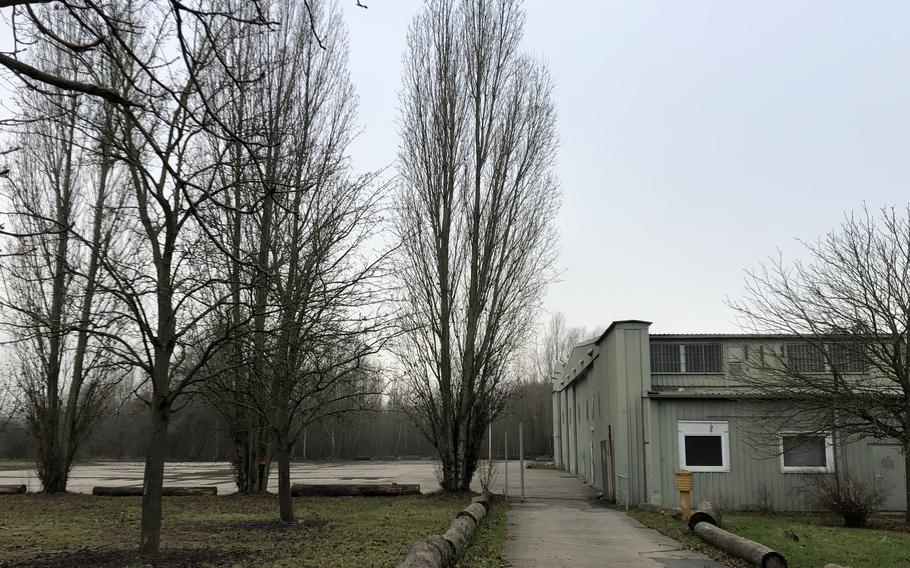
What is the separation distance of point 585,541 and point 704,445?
→ 7934 mm

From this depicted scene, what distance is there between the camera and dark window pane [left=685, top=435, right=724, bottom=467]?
19219 mm

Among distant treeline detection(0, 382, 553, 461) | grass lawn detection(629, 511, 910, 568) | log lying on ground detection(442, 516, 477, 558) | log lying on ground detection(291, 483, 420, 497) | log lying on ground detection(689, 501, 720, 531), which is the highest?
log lying on ground detection(442, 516, 477, 558)

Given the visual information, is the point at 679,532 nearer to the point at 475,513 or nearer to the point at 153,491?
the point at 475,513

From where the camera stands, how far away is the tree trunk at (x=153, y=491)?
29.5ft

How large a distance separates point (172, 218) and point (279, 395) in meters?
4.14

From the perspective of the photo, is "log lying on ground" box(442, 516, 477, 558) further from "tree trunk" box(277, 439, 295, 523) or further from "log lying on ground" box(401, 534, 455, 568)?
"tree trunk" box(277, 439, 295, 523)

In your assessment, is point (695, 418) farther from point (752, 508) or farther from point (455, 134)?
point (455, 134)

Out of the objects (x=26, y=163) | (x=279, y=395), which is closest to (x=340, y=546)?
(x=279, y=395)

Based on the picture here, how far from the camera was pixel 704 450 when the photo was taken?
19312 millimetres

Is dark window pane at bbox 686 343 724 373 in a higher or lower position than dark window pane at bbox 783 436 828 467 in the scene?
higher

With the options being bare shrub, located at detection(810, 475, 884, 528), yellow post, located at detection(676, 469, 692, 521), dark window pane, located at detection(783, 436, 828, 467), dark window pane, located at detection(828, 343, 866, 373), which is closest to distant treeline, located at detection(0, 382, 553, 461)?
dark window pane, located at detection(783, 436, 828, 467)

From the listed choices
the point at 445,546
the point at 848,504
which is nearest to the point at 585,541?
the point at 445,546

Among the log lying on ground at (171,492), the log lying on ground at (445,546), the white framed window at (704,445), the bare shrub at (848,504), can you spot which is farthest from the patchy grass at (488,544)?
the log lying on ground at (171,492)

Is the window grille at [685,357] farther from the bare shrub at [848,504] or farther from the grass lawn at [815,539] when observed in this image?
the grass lawn at [815,539]
